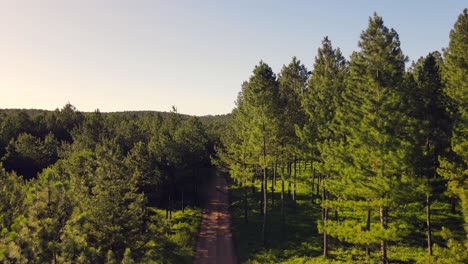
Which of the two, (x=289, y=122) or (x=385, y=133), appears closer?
(x=385, y=133)

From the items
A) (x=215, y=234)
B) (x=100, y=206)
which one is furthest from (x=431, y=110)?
(x=215, y=234)

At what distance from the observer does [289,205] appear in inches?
1880

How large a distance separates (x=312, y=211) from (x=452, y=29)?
25157 mm

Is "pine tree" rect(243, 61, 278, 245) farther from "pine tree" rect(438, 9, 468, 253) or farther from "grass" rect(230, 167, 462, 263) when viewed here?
"pine tree" rect(438, 9, 468, 253)

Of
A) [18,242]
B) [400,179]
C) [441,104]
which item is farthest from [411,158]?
[18,242]

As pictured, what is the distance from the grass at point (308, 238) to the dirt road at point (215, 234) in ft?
3.51

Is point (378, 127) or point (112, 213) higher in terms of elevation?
point (378, 127)

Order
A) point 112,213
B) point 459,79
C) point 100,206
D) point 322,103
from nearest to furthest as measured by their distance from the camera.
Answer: point 100,206 → point 112,213 → point 459,79 → point 322,103

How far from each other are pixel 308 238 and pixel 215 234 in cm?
1111

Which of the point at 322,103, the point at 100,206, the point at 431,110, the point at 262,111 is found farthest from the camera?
the point at 262,111

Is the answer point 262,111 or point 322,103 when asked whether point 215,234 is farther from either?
point 322,103

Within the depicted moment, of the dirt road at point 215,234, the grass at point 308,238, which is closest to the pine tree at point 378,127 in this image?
the grass at point 308,238

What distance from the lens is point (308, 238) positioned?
119 feet

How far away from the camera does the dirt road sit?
35184mm
